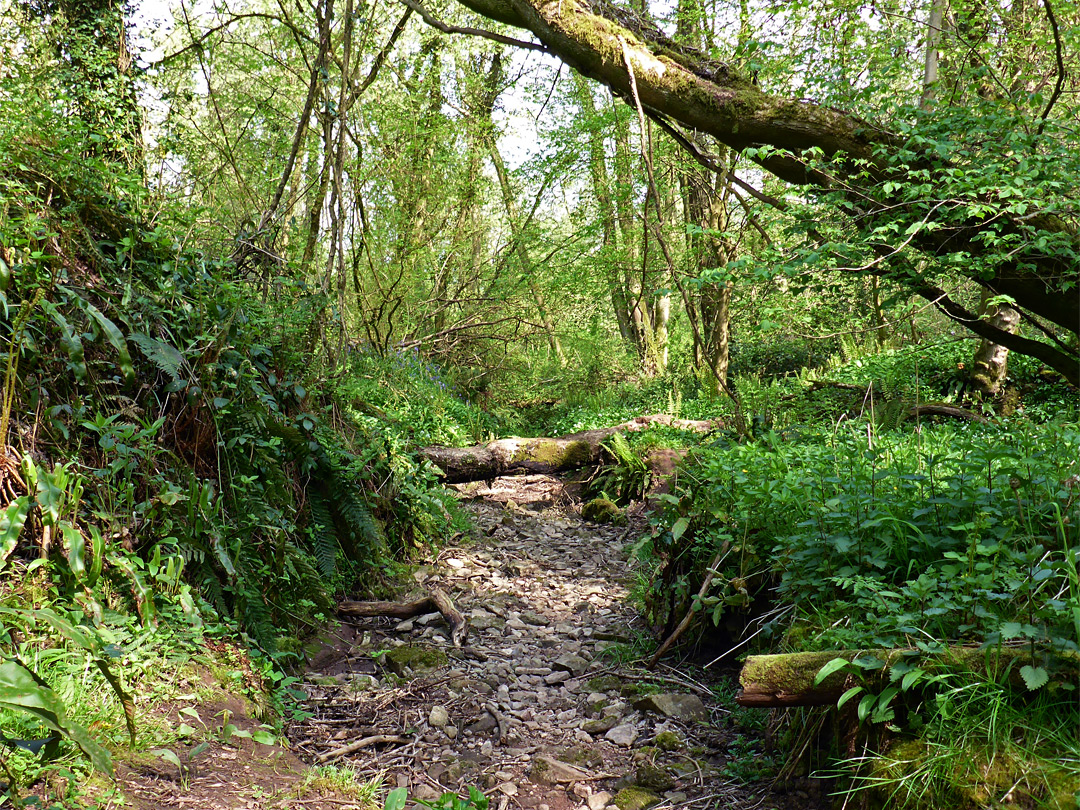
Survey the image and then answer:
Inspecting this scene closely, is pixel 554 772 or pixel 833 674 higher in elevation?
pixel 833 674

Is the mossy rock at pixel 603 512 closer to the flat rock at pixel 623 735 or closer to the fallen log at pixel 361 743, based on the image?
the flat rock at pixel 623 735

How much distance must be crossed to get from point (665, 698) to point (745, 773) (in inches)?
26.3

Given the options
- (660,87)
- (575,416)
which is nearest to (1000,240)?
(660,87)

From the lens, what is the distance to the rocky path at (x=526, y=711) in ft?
8.95

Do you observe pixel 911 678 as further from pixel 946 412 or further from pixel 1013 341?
pixel 946 412

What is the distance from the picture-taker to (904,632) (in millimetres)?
2273

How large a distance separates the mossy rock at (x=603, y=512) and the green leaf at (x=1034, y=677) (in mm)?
4933

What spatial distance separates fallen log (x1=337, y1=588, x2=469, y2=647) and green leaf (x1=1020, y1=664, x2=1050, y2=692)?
297cm

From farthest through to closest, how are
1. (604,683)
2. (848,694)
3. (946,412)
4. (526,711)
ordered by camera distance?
1. (946,412)
2. (604,683)
3. (526,711)
4. (848,694)

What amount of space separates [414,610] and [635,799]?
2.12 metres

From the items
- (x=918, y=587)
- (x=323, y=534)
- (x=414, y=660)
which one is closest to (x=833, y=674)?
(x=918, y=587)

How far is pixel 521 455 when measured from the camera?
8.02 meters

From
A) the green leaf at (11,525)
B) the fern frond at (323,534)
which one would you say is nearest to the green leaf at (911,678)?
the green leaf at (11,525)

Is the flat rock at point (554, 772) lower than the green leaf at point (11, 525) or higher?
lower
